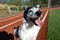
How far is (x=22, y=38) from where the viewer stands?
6.25 m

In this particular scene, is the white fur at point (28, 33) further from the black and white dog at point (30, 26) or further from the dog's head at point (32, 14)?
the dog's head at point (32, 14)

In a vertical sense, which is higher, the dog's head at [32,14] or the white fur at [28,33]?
the dog's head at [32,14]

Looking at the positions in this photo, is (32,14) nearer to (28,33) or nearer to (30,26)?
(30,26)

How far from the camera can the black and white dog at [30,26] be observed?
6.26 m

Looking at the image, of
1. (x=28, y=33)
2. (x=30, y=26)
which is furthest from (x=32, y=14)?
(x=28, y=33)

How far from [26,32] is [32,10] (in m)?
0.54

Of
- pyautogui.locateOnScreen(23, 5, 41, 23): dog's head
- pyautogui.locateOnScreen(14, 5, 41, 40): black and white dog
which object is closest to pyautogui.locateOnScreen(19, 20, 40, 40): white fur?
pyautogui.locateOnScreen(14, 5, 41, 40): black and white dog

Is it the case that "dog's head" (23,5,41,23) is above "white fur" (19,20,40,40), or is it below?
above

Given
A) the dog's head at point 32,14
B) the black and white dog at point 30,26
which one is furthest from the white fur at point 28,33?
the dog's head at point 32,14

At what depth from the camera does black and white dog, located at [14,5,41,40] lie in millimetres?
6257

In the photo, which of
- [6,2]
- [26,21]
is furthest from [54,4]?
[26,21]

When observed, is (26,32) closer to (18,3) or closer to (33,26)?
(33,26)

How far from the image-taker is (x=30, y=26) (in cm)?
647

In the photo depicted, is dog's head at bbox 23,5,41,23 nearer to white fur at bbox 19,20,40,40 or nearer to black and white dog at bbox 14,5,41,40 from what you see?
black and white dog at bbox 14,5,41,40
